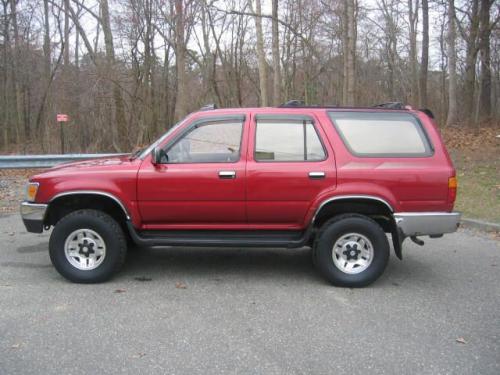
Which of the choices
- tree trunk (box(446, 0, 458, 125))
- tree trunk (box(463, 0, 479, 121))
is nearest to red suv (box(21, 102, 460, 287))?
tree trunk (box(463, 0, 479, 121))

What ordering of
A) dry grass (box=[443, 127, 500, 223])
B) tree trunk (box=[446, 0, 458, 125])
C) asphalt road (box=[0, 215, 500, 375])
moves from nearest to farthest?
asphalt road (box=[0, 215, 500, 375]) < dry grass (box=[443, 127, 500, 223]) < tree trunk (box=[446, 0, 458, 125])

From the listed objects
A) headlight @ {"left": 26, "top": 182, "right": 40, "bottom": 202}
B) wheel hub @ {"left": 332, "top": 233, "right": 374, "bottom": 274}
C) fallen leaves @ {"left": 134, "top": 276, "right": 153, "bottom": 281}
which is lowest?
fallen leaves @ {"left": 134, "top": 276, "right": 153, "bottom": 281}

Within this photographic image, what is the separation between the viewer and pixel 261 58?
18953 mm

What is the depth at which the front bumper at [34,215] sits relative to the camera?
16.5 ft

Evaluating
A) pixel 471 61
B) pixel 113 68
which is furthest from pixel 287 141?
pixel 113 68

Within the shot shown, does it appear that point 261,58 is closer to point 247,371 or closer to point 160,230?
point 160,230

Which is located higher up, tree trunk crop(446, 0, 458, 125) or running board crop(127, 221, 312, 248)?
tree trunk crop(446, 0, 458, 125)

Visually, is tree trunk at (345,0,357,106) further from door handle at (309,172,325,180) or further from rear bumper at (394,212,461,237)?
door handle at (309,172,325,180)

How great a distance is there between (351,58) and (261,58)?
459cm

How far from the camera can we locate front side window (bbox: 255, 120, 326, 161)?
4.99 meters

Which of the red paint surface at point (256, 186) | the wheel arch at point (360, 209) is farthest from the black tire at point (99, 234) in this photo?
the wheel arch at point (360, 209)

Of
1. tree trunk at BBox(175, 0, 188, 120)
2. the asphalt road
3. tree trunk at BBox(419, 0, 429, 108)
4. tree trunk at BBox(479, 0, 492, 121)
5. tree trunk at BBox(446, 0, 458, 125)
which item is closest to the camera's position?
the asphalt road

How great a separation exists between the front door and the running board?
9 cm

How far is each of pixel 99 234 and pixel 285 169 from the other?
2.10 m
